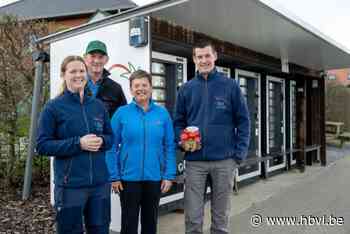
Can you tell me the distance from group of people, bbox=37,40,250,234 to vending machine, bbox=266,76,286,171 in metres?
5.59

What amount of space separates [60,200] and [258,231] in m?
2.85

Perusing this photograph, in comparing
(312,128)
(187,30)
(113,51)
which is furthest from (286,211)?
(312,128)

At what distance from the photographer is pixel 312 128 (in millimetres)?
10969

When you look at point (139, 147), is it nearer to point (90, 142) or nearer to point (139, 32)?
point (90, 142)

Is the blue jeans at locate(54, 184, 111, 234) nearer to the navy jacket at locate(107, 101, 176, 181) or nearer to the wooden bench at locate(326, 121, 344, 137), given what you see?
the navy jacket at locate(107, 101, 176, 181)

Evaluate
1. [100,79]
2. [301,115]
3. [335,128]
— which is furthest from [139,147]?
[335,128]

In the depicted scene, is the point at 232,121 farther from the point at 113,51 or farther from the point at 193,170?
the point at 113,51

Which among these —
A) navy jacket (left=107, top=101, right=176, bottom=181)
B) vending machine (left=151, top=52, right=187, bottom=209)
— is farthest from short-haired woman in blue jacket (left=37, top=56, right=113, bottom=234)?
vending machine (left=151, top=52, right=187, bottom=209)

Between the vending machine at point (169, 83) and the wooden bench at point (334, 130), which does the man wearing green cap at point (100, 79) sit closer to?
the vending machine at point (169, 83)

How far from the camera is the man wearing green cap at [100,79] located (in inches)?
141

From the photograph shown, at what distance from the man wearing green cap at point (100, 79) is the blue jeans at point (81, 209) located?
3.12 ft

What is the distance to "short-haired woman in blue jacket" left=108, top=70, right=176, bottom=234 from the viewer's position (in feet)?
10.6

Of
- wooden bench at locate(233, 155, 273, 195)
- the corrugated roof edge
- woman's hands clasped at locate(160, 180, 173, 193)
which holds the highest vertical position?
the corrugated roof edge

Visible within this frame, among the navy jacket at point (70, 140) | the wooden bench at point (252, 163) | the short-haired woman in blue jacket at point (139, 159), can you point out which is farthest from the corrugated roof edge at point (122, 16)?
the wooden bench at point (252, 163)
